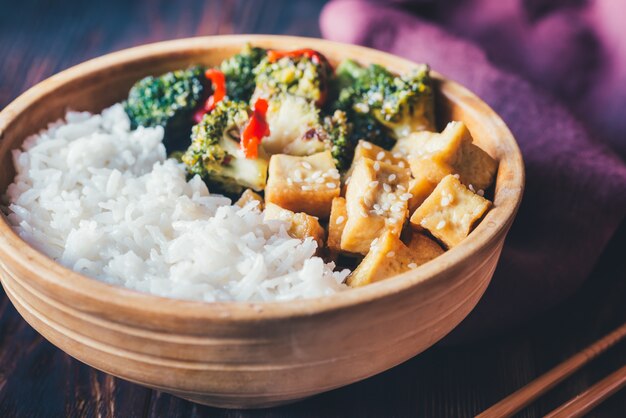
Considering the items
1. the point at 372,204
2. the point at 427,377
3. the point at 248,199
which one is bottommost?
the point at 427,377

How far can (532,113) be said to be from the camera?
10.6 feet

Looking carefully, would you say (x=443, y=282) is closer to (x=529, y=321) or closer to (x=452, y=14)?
(x=529, y=321)

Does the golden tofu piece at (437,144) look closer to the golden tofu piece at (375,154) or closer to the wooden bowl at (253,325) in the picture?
the golden tofu piece at (375,154)

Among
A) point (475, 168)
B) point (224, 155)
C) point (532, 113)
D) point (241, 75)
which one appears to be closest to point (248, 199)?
point (224, 155)

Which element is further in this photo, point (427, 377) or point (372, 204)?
point (427, 377)

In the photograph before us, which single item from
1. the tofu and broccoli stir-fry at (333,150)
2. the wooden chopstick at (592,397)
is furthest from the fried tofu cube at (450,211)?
the wooden chopstick at (592,397)

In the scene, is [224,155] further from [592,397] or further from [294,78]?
[592,397]

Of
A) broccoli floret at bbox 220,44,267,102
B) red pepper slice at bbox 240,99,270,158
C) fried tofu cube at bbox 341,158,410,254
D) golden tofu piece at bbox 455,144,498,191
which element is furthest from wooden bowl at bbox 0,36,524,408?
broccoli floret at bbox 220,44,267,102

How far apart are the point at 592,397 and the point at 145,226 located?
62.3 inches

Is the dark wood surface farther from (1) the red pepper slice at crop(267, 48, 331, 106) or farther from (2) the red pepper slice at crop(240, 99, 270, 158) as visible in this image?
(1) the red pepper slice at crop(267, 48, 331, 106)

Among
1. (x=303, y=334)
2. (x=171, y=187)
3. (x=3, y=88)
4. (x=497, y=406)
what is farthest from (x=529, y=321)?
(x=3, y=88)

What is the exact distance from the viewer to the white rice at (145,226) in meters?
2.09

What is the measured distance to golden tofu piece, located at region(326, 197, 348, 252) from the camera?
93.2 inches

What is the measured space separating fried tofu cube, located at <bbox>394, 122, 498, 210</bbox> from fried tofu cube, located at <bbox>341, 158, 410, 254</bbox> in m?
0.06
